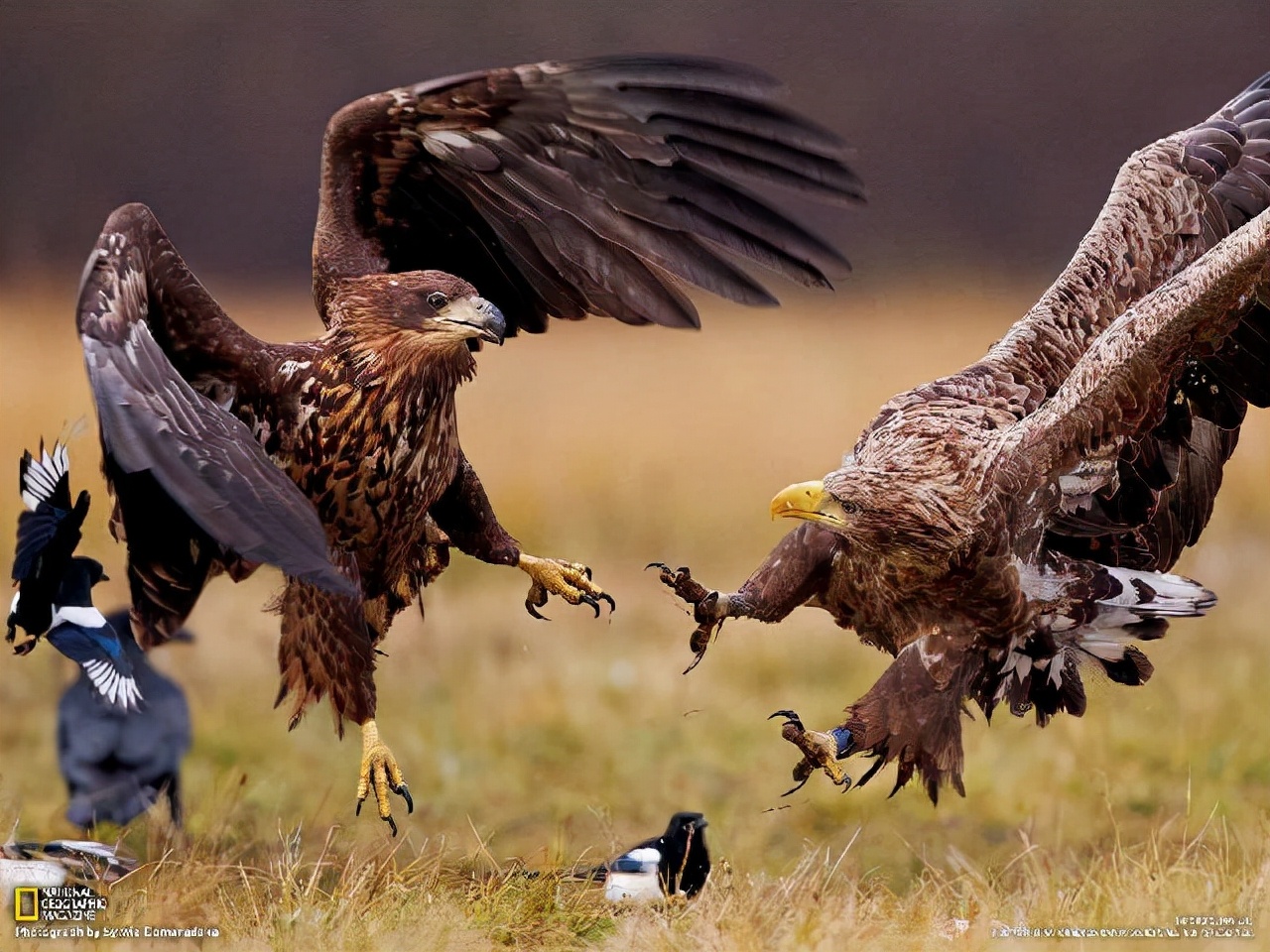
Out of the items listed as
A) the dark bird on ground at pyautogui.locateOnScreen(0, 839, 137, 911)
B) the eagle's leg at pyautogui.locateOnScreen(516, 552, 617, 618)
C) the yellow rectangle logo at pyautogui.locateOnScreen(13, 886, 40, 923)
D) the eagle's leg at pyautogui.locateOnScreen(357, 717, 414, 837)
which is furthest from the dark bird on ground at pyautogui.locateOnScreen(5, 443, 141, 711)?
the eagle's leg at pyautogui.locateOnScreen(516, 552, 617, 618)

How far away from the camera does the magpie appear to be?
Result: 429cm

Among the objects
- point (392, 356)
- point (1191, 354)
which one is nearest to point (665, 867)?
point (392, 356)

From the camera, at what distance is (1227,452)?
454 cm

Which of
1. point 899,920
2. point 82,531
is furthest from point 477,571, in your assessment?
point 899,920

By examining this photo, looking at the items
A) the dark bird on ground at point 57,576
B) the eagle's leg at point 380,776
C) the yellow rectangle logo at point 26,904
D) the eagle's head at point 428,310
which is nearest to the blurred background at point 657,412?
the dark bird on ground at point 57,576

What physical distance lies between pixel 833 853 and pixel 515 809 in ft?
3.16

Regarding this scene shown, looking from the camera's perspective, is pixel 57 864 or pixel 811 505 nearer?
pixel 811 505

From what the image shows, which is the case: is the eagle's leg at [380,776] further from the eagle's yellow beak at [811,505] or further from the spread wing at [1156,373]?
the spread wing at [1156,373]

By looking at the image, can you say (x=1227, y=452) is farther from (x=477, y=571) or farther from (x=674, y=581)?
(x=477, y=571)

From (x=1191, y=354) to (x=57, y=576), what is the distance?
10.2 ft

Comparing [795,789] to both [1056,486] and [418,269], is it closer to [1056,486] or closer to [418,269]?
[1056,486]

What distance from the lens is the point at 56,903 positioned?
423 centimetres

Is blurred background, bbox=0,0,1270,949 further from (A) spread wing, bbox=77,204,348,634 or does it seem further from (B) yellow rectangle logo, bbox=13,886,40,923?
(A) spread wing, bbox=77,204,348,634

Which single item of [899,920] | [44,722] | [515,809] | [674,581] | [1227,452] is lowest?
[899,920]
